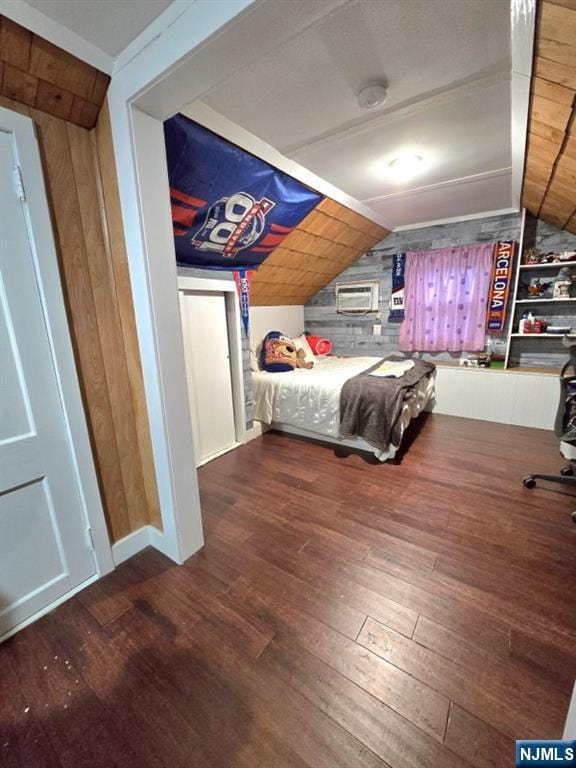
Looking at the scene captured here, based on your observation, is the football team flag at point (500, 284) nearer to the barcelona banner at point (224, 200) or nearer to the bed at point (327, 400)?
the bed at point (327, 400)

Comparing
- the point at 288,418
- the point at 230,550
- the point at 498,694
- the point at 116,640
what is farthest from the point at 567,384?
the point at 116,640

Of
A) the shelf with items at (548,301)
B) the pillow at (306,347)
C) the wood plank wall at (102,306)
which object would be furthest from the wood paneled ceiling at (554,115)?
the pillow at (306,347)

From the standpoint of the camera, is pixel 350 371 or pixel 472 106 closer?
pixel 472 106

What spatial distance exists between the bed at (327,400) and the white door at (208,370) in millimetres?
446

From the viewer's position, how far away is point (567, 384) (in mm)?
2213

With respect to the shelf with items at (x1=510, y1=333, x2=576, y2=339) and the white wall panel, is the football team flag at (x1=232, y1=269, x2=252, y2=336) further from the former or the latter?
the shelf with items at (x1=510, y1=333, x2=576, y2=339)

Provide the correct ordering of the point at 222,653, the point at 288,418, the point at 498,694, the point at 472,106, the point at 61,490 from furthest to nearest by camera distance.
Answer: the point at 288,418 < the point at 472,106 < the point at 61,490 < the point at 222,653 < the point at 498,694

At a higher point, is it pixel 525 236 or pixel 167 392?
pixel 525 236

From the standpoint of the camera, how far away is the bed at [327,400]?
8.91ft

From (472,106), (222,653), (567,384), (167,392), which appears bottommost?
(222,653)

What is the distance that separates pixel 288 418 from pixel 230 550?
62.9 inches

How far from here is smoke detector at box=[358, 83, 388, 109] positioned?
1.44 meters

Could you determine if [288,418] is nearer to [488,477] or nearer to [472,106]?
[488,477]

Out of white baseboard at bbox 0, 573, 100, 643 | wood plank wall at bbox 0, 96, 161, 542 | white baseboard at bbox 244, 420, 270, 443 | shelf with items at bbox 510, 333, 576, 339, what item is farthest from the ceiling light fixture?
white baseboard at bbox 0, 573, 100, 643
